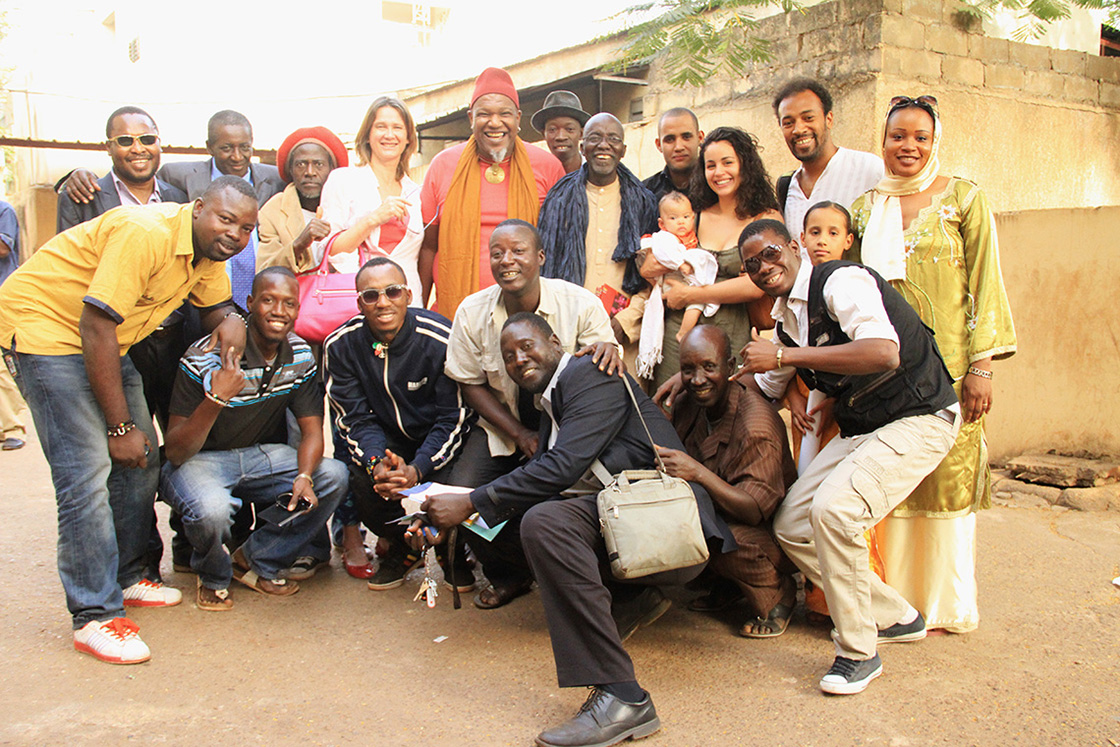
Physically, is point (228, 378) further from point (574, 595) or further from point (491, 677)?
point (574, 595)

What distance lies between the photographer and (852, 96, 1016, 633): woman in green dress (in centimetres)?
361

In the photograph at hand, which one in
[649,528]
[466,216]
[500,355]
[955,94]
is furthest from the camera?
[955,94]

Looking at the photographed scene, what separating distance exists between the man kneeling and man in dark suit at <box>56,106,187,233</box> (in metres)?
0.88

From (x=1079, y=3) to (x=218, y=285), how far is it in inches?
302

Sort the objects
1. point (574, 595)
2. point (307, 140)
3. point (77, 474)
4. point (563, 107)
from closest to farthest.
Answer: point (574, 595), point (77, 474), point (307, 140), point (563, 107)

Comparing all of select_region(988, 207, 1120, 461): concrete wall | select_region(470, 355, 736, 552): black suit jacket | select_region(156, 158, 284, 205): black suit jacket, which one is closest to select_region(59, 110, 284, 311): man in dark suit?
select_region(156, 158, 284, 205): black suit jacket

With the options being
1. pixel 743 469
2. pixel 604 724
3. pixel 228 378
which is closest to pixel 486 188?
pixel 228 378

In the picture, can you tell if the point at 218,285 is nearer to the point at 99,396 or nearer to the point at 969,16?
the point at 99,396

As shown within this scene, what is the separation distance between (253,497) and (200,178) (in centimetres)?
191

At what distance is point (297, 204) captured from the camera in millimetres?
4891

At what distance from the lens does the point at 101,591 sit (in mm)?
3660

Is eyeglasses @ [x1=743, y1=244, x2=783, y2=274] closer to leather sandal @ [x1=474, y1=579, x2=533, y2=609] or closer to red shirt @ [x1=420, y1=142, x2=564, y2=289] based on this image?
red shirt @ [x1=420, y1=142, x2=564, y2=289]

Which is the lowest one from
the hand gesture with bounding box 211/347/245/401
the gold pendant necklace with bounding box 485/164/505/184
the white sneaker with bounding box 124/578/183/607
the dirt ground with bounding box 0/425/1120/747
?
the dirt ground with bounding box 0/425/1120/747

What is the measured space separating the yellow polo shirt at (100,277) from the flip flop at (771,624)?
2.78 metres
